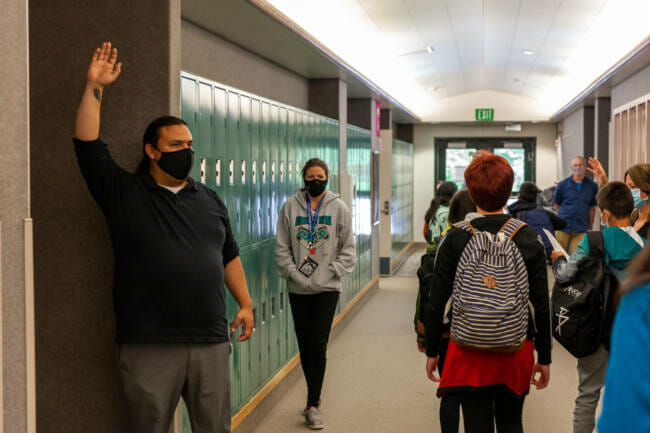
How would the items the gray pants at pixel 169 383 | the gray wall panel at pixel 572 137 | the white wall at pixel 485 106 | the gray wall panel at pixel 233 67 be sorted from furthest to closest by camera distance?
the white wall at pixel 485 106
the gray wall panel at pixel 572 137
the gray wall panel at pixel 233 67
the gray pants at pixel 169 383

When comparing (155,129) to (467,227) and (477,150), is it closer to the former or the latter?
(467,227)

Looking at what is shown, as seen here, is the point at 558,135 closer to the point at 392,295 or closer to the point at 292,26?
the point at 392,295

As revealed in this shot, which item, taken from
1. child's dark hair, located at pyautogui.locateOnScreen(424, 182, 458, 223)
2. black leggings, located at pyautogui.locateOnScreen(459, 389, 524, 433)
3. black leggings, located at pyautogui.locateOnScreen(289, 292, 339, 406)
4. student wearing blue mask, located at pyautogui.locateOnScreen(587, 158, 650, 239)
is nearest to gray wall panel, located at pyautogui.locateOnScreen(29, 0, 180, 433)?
black leggings, located at pyautogui.locateOnScreen(459, 389, 524, 433)

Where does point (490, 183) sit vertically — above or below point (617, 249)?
above

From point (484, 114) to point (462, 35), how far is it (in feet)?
22.3

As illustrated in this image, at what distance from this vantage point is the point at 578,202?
8383 mm

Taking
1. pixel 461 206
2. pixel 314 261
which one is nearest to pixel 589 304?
pixel 461 206

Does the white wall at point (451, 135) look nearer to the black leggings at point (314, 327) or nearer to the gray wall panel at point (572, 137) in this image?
the gray wall panel at point (572, 137)

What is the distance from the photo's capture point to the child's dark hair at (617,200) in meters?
3.42

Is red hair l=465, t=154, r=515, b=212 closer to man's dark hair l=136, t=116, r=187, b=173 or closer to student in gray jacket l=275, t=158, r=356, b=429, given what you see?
man's dark hair l=136, t=116, r=187, b=173

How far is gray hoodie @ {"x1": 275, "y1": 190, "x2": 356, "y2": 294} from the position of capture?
4352mm

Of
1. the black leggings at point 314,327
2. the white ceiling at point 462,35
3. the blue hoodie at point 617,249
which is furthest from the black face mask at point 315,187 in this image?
A: the blue hoodie at point 617,249

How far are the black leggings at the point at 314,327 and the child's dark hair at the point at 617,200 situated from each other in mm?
1716

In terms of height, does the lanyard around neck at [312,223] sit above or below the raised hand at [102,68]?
below
